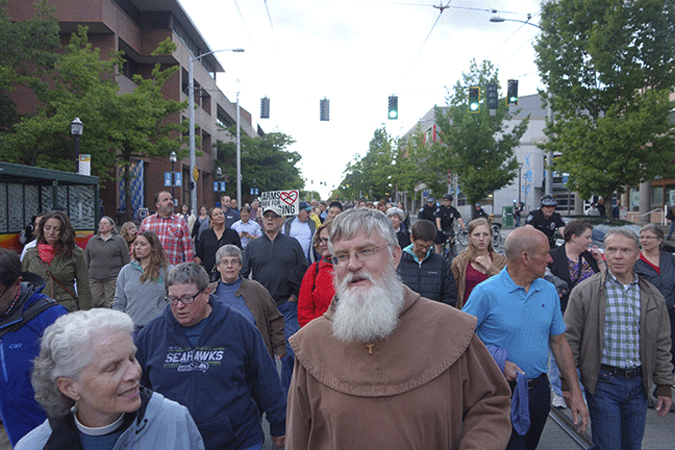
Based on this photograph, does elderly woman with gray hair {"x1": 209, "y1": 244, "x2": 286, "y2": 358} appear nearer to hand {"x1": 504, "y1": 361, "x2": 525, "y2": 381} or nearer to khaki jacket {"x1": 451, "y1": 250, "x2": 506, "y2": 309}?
khaki jacket {"x1": 451, "y1": 250, "x2": 506, "y2": 309}

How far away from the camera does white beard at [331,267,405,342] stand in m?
2.05

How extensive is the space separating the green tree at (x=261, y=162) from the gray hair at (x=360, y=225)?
52.7 m

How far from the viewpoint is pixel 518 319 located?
3.35 m

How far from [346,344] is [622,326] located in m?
2.55

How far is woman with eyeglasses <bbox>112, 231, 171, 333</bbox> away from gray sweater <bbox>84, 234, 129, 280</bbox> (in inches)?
108

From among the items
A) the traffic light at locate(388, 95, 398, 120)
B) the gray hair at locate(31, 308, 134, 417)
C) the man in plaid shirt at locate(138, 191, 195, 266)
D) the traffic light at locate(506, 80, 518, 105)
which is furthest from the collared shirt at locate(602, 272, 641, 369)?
the traffic light at locate(388, 95, 398, 120)

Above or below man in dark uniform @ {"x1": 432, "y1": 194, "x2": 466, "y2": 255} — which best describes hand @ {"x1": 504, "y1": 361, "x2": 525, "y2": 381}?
below

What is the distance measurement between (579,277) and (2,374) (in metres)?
5.05

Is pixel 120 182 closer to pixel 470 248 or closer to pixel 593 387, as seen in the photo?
pixel 470 248

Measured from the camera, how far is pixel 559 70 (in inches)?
773

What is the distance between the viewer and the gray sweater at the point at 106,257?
25.9ft

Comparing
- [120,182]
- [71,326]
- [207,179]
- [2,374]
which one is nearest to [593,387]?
[71,326]

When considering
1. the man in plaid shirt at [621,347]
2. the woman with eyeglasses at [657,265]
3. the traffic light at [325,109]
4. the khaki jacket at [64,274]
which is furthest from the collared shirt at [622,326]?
the traffic light at [325,109]

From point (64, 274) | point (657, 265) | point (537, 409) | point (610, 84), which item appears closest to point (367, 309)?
point (537, 409)
